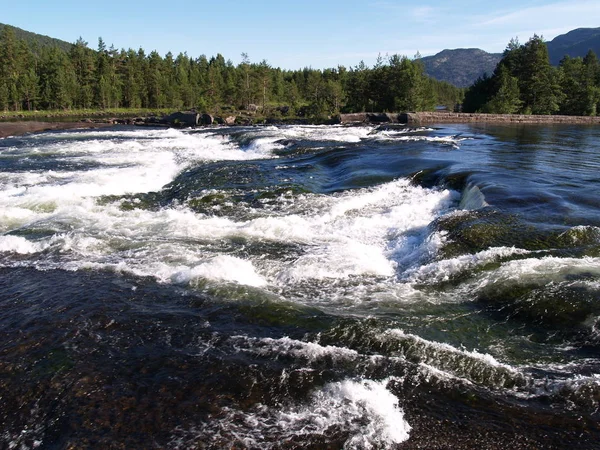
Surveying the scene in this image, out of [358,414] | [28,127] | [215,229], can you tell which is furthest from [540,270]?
[28,127]

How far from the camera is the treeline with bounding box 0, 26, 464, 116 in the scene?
67375 mm

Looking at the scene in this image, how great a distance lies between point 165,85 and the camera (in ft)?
295

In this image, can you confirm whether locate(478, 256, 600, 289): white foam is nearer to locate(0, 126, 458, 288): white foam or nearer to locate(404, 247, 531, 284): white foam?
locate(404, 247, 531, 284): white foam

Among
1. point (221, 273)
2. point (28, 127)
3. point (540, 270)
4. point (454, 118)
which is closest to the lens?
point (540, 270)

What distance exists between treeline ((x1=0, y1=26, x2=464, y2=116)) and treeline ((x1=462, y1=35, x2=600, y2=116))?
34.4 ft

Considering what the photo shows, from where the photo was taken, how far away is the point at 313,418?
189 inches

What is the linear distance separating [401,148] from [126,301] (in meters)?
21.2

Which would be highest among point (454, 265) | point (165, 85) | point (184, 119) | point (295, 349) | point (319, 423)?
point (165, 85)

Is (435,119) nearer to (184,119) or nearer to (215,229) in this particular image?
Result: (184,119)

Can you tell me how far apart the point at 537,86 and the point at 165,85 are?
69.1 meters

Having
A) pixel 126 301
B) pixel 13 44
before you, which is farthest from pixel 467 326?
pixel 13 44

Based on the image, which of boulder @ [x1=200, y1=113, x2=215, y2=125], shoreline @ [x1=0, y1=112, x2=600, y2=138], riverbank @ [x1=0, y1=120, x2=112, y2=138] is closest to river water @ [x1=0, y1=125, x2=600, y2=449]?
riverbank @ [x1=0, y1=120, x2=112, y2=138]

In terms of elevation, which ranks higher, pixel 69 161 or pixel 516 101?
pixel 516 101

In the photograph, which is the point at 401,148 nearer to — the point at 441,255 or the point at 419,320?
the point at 441,255
